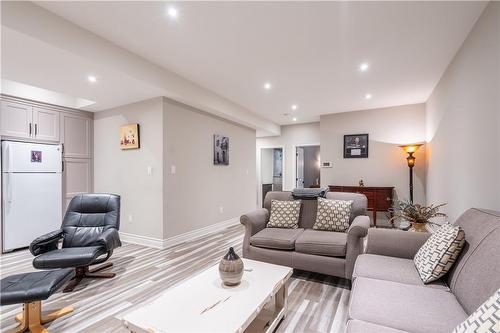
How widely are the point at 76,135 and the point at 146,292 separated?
11.1ft

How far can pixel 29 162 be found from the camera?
3619 mm

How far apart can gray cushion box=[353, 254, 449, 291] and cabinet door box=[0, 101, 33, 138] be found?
4.83 meters

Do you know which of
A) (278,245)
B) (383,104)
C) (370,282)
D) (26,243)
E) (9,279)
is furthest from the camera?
(383,104)

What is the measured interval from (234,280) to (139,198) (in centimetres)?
281

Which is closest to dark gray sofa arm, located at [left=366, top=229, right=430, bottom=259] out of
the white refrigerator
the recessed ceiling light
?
the recessed ceiling light

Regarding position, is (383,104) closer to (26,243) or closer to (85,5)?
(85,5)

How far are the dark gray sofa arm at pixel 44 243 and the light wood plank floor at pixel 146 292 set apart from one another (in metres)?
0.48

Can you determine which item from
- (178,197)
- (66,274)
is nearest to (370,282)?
(66,274)

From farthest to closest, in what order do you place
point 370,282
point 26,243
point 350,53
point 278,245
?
point 26,243 → point 350,53 → point 278,245 → point 370,282

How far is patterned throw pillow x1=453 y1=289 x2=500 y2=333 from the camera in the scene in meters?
0.81

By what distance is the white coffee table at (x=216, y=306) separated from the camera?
1229 millimetres

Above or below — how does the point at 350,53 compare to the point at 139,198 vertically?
above

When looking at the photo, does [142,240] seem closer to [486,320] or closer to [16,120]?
[16,120]

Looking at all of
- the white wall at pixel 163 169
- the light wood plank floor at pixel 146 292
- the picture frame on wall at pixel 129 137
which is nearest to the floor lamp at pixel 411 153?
the light wood plank floor at pixel 146 292
